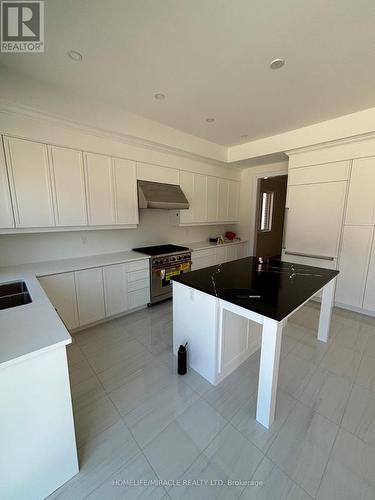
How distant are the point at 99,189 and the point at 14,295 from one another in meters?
1.56

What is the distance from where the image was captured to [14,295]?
1761 mm

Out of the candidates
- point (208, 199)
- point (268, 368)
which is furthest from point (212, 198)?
point (268, 368)

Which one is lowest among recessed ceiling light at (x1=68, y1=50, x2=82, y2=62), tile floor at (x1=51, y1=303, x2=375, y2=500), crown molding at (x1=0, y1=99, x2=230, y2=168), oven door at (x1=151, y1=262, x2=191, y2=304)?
tile floor at (x1=51, y1=303, x2=375, y2=500)

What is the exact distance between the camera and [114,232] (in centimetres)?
326

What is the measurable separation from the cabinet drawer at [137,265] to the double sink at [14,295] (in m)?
1.19

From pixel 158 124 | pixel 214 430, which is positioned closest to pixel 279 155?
pixel 158 124

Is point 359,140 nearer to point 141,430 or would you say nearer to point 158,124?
point 158,124

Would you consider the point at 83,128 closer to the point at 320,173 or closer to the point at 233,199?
the point at 233,199

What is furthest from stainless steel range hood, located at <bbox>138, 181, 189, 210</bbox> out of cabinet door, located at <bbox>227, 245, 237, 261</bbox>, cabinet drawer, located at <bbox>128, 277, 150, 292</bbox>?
cabinet door, located at <bbox>227, 245, 237, 261</bbox>

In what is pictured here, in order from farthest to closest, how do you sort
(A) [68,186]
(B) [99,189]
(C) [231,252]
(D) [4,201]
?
(C) [231,252] → (B) [99,189] → (A) [68,186] → (D) [4,201]

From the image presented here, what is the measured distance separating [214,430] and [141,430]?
1.67ft

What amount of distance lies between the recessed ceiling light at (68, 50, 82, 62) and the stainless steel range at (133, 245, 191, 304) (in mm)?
2214

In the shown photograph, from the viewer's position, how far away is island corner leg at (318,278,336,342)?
226 cm

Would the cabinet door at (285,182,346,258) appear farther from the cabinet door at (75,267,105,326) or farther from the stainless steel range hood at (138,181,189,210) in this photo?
the cabinet door at (75,267,105,326)
